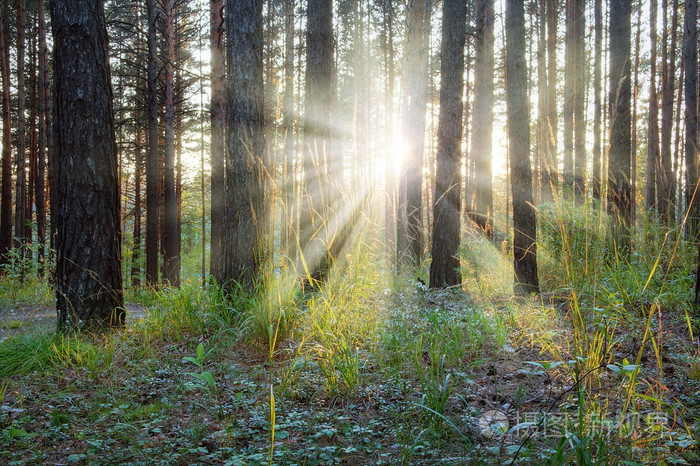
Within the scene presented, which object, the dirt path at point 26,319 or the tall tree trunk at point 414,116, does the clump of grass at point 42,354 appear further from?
the tall tree trunk at point 414,116

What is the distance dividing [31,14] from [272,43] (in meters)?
8.49

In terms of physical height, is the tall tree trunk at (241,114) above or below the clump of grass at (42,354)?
above

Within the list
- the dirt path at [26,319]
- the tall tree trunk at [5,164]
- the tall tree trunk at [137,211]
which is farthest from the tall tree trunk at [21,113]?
the dirt path at [26,319]

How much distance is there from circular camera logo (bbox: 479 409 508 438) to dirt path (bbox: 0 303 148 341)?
10.1 feet

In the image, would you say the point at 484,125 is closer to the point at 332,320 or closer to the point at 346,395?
the point at 332,320

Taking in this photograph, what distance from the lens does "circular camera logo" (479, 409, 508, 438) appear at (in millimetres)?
1707

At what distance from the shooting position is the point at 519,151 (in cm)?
496

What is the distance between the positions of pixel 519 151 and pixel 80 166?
493cm

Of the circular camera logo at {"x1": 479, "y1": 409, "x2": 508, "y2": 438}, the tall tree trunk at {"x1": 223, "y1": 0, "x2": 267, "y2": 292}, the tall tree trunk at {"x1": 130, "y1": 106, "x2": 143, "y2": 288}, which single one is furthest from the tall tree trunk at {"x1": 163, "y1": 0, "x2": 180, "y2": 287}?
the circular camera logo at {"x1": 479, "y1": 409, "x2": 508, "y2": 438}

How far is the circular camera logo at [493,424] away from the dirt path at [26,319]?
10.1 ft

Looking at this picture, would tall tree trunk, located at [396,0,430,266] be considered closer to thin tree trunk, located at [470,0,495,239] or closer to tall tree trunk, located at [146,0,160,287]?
thin tree trunk, located at [470,0,495,239]

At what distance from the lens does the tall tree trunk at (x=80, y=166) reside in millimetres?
3338

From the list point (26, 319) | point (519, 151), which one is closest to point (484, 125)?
point (519, 151)

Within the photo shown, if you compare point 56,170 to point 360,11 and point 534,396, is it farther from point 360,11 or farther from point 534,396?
point 360,11
